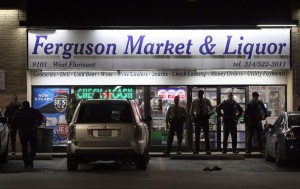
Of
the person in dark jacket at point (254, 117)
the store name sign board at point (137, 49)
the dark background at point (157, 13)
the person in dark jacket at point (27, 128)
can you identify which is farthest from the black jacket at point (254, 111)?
the person in dark jacket at point (27, 128)

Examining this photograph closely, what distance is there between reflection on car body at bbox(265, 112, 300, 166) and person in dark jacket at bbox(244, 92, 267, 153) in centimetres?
237

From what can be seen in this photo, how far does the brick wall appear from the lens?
2156 cm

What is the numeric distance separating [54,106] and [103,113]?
657 cm

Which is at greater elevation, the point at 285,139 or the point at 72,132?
the point at 72,132

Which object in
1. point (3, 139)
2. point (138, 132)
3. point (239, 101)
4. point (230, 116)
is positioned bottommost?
point (3, 139)

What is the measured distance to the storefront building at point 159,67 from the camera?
858 inches

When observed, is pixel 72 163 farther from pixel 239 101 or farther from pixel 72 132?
pixel 239 101

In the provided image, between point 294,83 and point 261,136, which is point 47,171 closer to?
point 261,136

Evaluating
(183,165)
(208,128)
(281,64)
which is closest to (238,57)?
(281,64)

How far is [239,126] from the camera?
883 inches

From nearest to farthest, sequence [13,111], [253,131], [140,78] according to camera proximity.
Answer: [13,111] < [253,131] < [140,78]

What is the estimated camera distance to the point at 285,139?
54.4 feet

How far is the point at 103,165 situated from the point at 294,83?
7.45 meters

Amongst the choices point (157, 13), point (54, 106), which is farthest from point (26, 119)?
point (157, 13)
